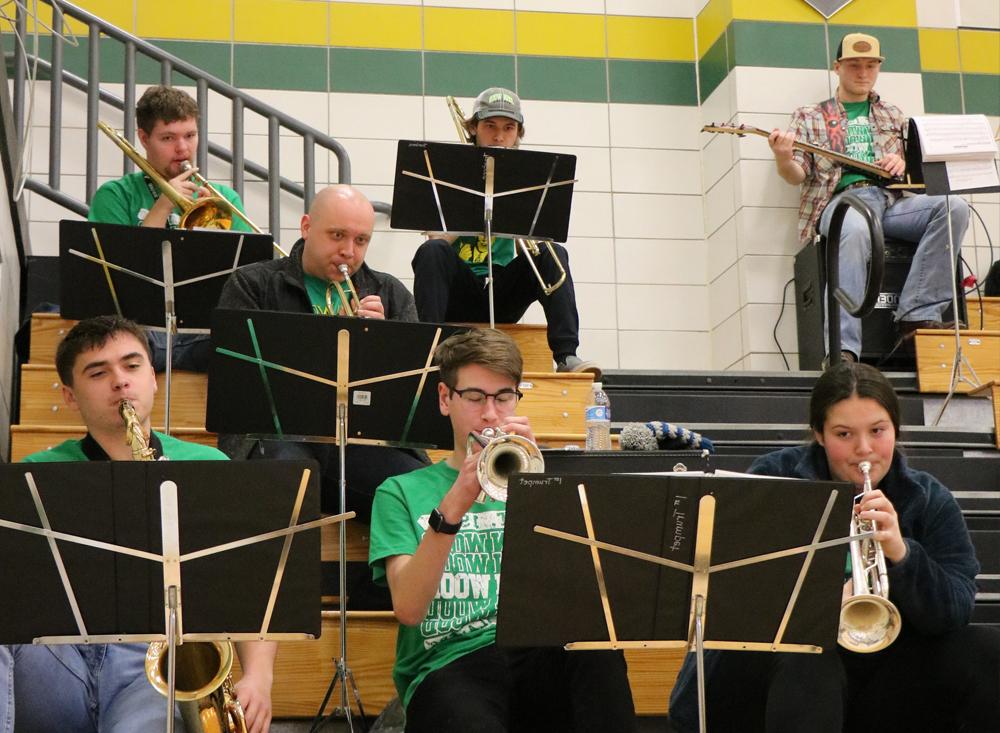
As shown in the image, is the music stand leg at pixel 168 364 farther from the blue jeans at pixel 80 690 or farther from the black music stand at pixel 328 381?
the blue jeans at pixel 80 690

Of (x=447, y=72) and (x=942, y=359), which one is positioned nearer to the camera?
(x=942, y=359)

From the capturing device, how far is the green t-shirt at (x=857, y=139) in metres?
7.22

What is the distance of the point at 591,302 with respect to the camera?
796cm

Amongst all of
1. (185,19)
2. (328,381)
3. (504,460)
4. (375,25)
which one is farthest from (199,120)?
(504,460)

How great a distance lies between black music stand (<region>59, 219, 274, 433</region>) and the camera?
187 inches

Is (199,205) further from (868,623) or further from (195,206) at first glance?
(868,623)

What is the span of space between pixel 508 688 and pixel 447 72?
5.40 meters

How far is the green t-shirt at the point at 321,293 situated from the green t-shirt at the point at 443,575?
1424mm

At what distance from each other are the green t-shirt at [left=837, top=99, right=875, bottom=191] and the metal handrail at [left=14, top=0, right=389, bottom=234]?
2397mm

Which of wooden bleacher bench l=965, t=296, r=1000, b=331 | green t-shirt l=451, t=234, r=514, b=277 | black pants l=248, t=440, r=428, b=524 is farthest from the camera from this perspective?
wooden bleacher bench l=965, t=296, r=1000, b=331

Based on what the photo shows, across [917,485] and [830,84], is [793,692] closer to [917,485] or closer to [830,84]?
[917,485]

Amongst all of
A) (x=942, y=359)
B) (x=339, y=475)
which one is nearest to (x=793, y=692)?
(x=339, y=475)

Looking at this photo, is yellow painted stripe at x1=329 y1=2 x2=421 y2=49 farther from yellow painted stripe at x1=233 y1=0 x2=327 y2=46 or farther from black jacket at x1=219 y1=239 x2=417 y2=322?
black jacket at x1=219 y1=239 x2=417 y2=322

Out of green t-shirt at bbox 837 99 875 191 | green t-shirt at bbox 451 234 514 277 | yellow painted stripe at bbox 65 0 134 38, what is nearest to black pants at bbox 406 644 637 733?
green t-shirt at bbox 451 234 514 277
